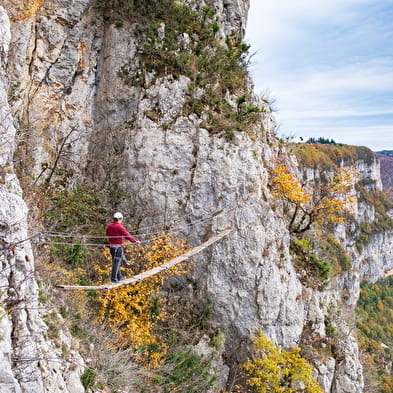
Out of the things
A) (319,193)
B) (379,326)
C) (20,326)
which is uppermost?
(319,193)

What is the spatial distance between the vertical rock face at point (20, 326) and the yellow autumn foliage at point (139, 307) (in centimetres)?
293

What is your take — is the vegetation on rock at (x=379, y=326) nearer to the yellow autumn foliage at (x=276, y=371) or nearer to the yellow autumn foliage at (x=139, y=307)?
the yellow autumn foliage at (x=276, y=371)

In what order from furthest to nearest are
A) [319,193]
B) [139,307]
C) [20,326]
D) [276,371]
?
[319,193] < [276,371] < [139,307] < [20,326]

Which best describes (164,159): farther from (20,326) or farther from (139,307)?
(20,326)

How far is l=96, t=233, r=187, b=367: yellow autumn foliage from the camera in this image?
917cm

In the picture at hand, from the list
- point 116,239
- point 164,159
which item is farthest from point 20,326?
point 164,159

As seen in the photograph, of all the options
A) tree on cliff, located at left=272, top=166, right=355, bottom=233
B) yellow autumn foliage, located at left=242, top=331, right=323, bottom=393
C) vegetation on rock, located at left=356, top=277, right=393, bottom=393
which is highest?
tree on cliff, located at left=272, top=166, right=355, bottom=233

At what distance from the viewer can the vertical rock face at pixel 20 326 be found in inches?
183

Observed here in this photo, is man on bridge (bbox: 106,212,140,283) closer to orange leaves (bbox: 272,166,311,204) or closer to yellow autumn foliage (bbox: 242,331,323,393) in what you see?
yellow autumn foliage (bbox: 242,331,323,393)

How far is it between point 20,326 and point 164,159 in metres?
8.20

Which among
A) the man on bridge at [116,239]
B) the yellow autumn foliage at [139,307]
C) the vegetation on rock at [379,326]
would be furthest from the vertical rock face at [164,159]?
the vegetation on rock at [379,326]

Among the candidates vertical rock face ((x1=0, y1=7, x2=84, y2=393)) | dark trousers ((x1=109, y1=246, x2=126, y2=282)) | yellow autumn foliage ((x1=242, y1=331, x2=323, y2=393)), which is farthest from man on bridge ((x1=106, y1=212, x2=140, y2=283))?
yellow autumn foliage ((x1=242, y1=331, x2=323, y2=393))

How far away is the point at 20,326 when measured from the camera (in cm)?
504

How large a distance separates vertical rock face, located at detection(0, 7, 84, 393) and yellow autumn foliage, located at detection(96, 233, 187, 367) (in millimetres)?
2926
